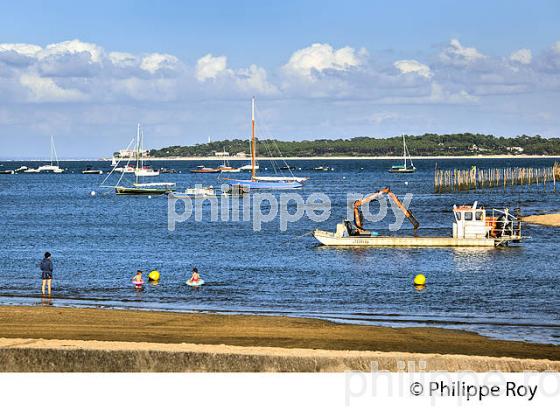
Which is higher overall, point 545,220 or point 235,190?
point 545,220

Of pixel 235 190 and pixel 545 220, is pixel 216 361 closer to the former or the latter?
pixel 545 220

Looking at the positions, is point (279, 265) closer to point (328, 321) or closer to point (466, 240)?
→ point (466, 240)

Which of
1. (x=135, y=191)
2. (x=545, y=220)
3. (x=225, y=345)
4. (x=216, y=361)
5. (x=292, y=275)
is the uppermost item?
(x=216, y=361)

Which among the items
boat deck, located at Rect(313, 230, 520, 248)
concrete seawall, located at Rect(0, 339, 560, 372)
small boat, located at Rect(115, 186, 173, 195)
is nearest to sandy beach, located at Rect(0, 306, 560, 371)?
concrete seawall, located at Rect(0, 339, 560, 372)

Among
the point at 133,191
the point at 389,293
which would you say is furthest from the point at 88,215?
the point at 389,293

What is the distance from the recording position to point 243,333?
30.7m

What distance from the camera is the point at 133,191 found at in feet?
539

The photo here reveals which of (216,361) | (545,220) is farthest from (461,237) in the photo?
(216,361)

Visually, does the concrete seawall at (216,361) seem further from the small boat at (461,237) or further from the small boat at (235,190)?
the small boat at (235,190)

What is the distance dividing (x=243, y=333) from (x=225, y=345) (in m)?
4.88

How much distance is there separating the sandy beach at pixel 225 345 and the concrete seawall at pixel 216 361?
0.02 meters

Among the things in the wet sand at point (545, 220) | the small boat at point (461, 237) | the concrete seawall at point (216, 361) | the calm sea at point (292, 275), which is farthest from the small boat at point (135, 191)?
the concrete seawall at point (216, 361)

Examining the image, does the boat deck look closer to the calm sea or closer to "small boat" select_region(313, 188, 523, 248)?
"small boat" select_region(313, 188, 523, 248)

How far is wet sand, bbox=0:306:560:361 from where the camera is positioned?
1117 inches
